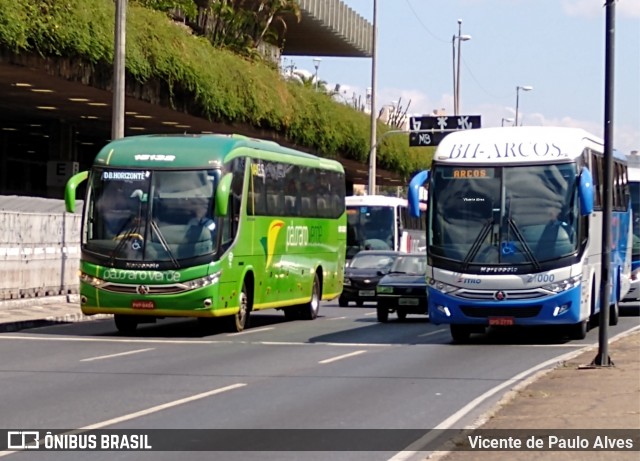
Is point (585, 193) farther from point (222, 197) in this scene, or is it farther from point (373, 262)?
point (373, 262)

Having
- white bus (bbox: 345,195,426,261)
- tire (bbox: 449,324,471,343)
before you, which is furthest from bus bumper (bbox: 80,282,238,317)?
white bus (bbox: 345,195,426,261)

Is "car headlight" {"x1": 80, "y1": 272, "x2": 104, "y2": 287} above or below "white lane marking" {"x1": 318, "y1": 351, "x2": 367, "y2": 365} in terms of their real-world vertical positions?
above

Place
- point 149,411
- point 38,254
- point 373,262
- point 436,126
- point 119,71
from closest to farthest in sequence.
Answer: point 149,411 < point 38,254 < point 119,71 < point 373,262 < point 436,126

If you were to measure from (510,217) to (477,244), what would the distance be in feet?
2.29

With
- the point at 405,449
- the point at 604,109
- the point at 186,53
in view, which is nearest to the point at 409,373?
the point at 604,109

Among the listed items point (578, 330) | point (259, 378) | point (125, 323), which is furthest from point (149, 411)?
point (578, 330)

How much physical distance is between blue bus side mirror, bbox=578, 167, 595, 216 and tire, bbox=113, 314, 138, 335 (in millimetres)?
8615

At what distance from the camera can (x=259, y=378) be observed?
17.4m

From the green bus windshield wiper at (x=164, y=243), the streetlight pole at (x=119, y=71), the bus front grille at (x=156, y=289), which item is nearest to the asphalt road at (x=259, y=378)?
the bus front grille at (x=156, y=289)

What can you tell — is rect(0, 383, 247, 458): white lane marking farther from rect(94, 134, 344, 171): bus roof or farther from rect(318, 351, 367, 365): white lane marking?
rect(94, 134, 344, 171): bus roof

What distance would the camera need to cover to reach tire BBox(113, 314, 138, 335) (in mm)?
25703

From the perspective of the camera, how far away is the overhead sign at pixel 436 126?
65.2 meters

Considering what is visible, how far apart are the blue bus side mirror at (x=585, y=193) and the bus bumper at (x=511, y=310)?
4.19ft

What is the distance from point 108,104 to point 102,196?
17.6 metres
